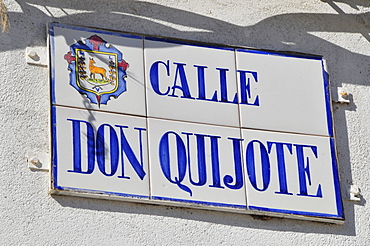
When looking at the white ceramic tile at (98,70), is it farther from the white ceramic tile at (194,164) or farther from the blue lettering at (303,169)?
the blue lettering at (303,169)

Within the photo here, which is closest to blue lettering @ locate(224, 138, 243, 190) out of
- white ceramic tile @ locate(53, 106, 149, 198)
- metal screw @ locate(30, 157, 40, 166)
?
white ceramic tile @ locate(53, 106, 149, 198)

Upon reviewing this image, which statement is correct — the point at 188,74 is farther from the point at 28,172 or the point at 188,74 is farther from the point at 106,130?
the point at 28,172

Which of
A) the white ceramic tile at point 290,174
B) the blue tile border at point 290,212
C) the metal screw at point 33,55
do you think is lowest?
the blue tile border at point 290,212

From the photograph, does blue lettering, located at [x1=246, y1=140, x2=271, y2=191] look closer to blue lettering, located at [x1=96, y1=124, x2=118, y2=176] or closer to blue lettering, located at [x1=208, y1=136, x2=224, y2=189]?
blue lettering, located at [x1=208, y1=136, x2=224, y2=189]

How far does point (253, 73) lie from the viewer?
705cm

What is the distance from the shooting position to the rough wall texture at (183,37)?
248 inches

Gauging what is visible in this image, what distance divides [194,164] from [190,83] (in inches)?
22.3

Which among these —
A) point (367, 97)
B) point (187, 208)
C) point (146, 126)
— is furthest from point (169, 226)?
point (367, 97)

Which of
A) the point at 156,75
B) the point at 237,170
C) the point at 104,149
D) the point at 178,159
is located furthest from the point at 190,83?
the point at 104,149

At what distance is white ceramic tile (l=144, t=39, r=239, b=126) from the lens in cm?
677

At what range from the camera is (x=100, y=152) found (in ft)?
21.4

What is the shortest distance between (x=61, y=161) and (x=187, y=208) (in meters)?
0.81

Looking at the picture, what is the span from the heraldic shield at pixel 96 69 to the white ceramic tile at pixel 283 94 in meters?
0.80

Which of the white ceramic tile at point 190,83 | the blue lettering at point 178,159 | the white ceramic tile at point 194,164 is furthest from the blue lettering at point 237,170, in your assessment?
the blue lettering at point 178,159
